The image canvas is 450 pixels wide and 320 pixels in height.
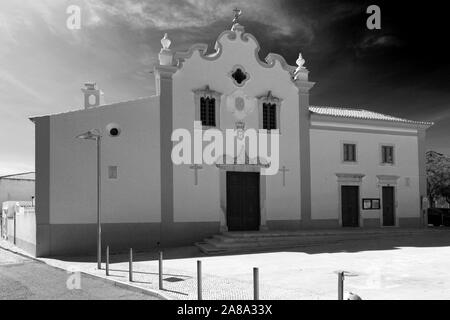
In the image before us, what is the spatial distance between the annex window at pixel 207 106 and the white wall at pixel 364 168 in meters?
5.53

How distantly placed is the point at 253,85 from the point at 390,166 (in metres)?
9.47

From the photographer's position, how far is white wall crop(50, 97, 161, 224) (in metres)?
19.2

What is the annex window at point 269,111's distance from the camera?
23109 millimetres

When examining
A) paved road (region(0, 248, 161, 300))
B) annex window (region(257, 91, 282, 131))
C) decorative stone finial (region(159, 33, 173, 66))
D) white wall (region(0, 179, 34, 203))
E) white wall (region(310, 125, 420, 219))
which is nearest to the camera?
paved road (region(0, 248, 161, 300))

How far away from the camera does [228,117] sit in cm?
2242

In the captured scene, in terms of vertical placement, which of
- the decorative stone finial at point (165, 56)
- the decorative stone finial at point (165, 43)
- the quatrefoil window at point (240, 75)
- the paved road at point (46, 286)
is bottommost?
the paved road at point (46, 286)

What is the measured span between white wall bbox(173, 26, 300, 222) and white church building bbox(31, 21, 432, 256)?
5 centimetres

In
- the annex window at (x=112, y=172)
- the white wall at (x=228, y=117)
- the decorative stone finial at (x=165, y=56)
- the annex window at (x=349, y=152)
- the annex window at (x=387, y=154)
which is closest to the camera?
the annex window at (x=112, y=172)

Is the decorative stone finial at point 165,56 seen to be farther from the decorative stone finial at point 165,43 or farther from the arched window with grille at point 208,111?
the arched window with grille at point 208,111

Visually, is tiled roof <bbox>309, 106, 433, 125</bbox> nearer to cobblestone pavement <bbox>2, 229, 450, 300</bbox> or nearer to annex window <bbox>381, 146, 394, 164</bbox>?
annex window <bbox>381, 146, 394, 164</bbox>

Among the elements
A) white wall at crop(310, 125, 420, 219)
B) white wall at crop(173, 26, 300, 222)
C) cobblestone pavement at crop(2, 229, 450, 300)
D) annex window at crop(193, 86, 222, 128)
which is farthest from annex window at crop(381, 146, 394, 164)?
annex window at crop(193, 86, 222, 128)

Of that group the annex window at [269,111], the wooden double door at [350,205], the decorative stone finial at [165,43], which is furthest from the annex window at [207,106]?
the wooden double door at [350,205]

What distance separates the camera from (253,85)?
23.1 metres
